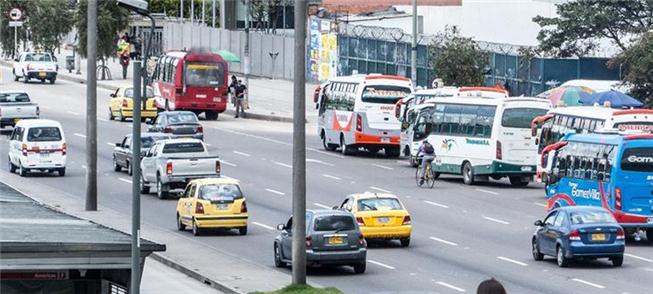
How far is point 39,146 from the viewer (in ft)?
189

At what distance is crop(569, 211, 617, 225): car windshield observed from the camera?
1479 inches

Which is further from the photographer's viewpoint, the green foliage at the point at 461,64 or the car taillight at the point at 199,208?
the green foliage at the point at 461,64

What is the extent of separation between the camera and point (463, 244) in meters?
41.7

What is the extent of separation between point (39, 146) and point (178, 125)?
7516mm

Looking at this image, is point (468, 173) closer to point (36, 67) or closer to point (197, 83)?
point (197, 83)

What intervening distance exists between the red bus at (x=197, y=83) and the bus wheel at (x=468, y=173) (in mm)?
22419

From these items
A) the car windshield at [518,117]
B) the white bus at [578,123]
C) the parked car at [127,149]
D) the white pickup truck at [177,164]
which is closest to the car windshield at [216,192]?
the white pickup truck at [177,164]

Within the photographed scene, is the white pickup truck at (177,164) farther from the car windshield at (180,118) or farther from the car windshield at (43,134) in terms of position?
the car windshield at (180,118)

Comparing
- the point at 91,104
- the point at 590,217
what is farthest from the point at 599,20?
the point at 590,217

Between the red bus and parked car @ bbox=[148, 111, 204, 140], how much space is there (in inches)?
467

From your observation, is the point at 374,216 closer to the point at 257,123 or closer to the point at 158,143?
the point at 158,143

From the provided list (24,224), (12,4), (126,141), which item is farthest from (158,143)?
(12,4)

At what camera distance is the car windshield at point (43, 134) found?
5734 centimetres

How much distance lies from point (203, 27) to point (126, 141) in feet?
188
